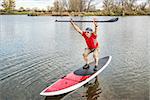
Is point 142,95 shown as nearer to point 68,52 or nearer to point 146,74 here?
point 146,74

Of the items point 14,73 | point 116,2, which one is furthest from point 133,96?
point 116,2

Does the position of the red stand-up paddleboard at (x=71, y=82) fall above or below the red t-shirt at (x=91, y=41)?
below

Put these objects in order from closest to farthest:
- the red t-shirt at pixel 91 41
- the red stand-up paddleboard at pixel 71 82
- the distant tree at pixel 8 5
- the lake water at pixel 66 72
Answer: the red stand-up paddleboard at pixel 71 82 → the lake water at pixel 66 72 → the red t-shirt at pixel 91 41 → the distant tree at pixel 8 5

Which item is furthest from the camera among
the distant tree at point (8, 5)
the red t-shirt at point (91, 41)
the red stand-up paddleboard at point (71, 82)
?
the distant tree at point (8, 5)

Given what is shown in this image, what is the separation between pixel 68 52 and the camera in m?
17.8

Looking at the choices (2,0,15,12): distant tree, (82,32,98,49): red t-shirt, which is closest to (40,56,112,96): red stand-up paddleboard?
(82,32,98,49): red t-shirt

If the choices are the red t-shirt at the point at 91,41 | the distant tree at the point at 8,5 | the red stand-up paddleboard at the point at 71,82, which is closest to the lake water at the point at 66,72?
the red stand-up paddleboard at the point at 71,82

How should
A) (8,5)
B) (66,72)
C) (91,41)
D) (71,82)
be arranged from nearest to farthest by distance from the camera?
(71,82)
(91,41)
(66,72)
(8,5)

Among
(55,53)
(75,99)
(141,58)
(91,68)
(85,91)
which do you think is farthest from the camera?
(55,53)

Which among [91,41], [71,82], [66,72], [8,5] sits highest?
[8,5]

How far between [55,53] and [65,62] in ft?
10.2

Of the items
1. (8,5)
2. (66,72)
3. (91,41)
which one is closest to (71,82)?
(91,41)

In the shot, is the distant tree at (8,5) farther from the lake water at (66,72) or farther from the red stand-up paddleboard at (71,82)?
the red stand-up paddleboard at (71,82)

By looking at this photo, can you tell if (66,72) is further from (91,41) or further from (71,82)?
(71,82)
